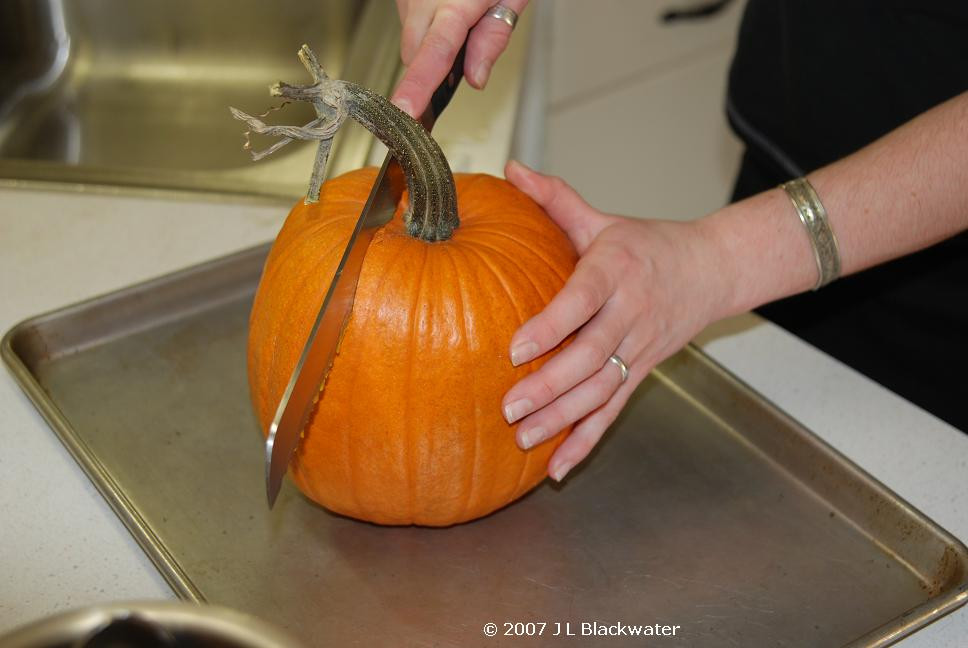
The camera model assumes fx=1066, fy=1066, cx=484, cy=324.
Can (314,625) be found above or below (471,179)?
below

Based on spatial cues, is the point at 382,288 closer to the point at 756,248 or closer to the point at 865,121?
the point at 756,248

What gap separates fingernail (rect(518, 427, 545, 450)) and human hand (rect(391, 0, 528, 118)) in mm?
305

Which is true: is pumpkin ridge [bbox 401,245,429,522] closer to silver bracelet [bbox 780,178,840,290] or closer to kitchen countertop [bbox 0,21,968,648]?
kitchen countertop [bbox 0,21,968,648]

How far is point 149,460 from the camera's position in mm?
979

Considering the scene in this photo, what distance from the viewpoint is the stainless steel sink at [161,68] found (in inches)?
63.1

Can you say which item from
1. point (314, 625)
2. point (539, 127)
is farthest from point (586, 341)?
point (539, 127)

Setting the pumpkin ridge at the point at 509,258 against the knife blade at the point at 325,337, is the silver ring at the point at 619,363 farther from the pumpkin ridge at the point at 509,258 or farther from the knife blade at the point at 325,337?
the knife blade at the point at 325,337

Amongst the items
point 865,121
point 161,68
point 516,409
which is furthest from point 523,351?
point 161,68

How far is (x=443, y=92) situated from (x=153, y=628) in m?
0.64

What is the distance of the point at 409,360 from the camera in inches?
33.4

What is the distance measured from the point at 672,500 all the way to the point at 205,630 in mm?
555

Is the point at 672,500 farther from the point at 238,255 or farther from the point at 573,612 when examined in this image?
the point at 238,255

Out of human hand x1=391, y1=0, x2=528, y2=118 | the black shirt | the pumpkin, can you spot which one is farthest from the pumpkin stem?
the black shirt

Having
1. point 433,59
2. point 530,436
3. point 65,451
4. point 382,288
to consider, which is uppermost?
point 433,59
